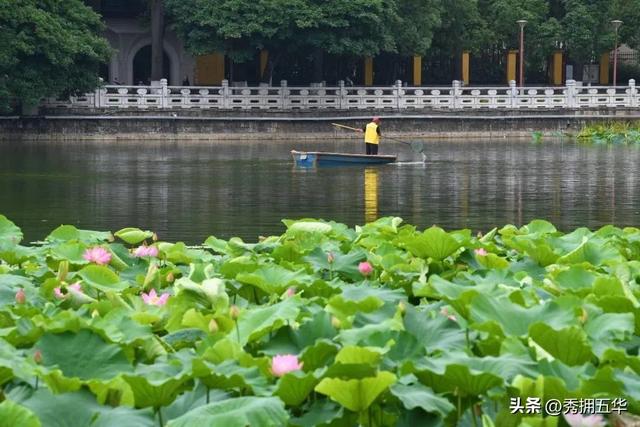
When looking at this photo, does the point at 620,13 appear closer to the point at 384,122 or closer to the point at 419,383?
the point at 384,122

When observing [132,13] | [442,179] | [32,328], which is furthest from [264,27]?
[32,328]

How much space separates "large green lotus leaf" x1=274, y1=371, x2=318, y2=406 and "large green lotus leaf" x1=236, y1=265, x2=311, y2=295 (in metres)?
1.36

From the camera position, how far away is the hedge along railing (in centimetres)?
3856

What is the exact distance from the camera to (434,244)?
543cm

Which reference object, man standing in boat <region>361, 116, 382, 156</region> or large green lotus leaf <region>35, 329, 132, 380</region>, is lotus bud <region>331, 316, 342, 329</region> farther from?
man standing in boat <region>361, 116, 382, 156</region>

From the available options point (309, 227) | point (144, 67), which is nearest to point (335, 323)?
point (309, 227)

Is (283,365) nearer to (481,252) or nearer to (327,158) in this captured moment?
(481,252)

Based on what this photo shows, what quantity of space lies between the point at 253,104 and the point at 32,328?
3575cm

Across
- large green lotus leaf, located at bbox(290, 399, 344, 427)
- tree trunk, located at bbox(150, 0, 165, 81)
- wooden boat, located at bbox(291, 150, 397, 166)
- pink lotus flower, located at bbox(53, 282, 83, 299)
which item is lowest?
wooden boat, located at bbox(291, 150, 397, 166)

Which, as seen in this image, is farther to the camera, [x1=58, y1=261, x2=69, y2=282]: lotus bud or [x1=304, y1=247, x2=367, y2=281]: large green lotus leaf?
[x1=304, y1=247, x2=367, y2=281]: large green lotus leaf

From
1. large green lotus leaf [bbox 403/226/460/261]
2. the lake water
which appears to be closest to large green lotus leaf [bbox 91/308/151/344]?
large green lotus leaf [bbox 403/226/460/261]

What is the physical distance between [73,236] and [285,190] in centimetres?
1479

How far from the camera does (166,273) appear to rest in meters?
5.54

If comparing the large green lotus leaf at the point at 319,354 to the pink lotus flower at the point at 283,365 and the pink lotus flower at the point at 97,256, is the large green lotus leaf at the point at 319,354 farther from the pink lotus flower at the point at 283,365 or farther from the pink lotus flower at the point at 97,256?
the pink lotus flower at the point at 97,256
